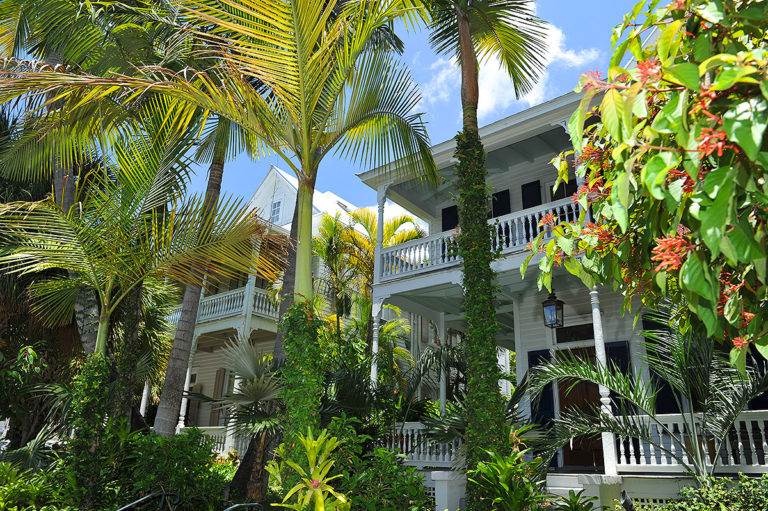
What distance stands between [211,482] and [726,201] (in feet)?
22.6

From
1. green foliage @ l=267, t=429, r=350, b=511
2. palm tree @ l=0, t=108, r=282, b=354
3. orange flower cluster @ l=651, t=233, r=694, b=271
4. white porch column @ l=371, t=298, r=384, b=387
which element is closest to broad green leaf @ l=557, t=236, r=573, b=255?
orange flower cluster @ l=651, t=233, r=694, b=271

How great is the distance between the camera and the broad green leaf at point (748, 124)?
125 centimetres

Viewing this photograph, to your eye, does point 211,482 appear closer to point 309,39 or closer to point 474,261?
point 474,261

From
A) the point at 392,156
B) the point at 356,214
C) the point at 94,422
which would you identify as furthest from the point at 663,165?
the point at 356,214

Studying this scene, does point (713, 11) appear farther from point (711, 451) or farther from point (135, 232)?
point (711, 451)

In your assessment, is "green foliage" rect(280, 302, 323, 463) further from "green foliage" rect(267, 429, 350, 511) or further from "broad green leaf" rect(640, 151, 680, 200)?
"broad green leaf" rect(640, 151, 680, 200)

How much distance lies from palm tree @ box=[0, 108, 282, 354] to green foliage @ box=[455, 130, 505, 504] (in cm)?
244

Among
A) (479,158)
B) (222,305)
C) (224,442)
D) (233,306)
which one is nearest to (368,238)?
(233,306)

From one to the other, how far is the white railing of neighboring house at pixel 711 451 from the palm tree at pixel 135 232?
19.1 ft

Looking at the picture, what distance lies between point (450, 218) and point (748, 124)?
12406 mm

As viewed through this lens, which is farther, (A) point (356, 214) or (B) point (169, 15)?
(A) point (356, 214)

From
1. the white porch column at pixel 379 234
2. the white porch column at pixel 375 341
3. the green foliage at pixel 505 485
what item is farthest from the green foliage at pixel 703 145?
the white porch column at pixel 379 234

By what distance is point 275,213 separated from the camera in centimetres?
2347

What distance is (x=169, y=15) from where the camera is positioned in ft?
27.6
